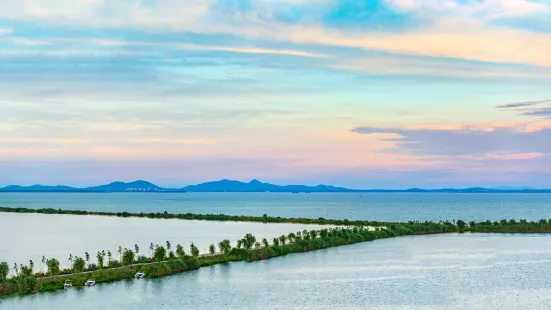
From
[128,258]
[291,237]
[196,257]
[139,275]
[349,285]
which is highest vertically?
[291,237]

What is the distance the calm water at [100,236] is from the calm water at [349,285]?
12.5 m

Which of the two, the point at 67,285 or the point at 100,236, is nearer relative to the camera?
the point at 67,285

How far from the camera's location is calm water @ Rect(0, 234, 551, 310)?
35094 mm

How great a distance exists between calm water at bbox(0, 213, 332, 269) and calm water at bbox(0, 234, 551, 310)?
491 inches

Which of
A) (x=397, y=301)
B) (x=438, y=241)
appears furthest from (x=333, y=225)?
(x=397, y=301)

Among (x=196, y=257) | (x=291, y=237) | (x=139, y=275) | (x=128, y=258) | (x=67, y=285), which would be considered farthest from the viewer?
(x=291, y=237)

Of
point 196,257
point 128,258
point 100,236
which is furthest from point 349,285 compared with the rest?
point 100,236

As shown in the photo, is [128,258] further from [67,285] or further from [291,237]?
[291,237]

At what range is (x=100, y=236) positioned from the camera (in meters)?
72.8

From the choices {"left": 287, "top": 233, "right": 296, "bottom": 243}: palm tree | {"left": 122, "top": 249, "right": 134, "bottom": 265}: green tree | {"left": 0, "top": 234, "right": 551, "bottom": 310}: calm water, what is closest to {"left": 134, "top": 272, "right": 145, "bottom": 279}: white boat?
{"left": 0, "top": 234, "right": 551, "bottom": 310}: calm water

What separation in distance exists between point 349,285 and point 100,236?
132 ft

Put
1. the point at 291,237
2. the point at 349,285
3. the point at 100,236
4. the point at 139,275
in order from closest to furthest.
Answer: the point at 349,285 < the point at 139,275 < the point at 291,237 < the point at 100,236

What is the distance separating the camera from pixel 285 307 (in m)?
34.5

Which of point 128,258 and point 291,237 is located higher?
point 291,237
